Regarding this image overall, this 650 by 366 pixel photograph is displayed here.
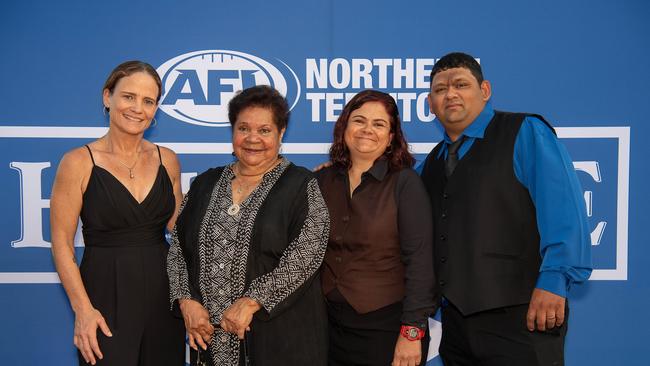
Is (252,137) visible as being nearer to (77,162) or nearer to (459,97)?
(77,162)

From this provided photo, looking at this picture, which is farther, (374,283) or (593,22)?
(593,22)

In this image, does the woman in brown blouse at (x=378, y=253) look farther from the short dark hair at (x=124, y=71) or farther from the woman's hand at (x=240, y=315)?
the short dark hair at (x=124, y=71)

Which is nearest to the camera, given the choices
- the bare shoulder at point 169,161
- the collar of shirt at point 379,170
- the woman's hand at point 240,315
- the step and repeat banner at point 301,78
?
the woman's hand at point 240,315

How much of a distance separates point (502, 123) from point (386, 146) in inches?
18.6

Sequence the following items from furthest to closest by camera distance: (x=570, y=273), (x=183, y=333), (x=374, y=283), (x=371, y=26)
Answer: (x=371, y=26), (x=183, y=333), (x=374, y=283), (x=570, y=273)

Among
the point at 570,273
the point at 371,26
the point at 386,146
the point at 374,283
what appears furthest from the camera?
the point at 371,26

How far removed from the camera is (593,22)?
9.76 ft

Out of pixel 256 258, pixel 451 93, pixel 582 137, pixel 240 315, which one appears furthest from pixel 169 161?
pixel 582 137

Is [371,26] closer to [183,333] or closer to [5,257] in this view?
[183,333]

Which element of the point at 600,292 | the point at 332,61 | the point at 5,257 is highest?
the point at 332,61

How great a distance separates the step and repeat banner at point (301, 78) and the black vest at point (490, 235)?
1.16m

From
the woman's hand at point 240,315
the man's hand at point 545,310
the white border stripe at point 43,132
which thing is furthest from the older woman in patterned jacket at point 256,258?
the white border stripe at point 43,132

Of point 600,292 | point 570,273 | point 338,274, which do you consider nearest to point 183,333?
point 338,274

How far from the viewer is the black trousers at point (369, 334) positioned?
1.88m
